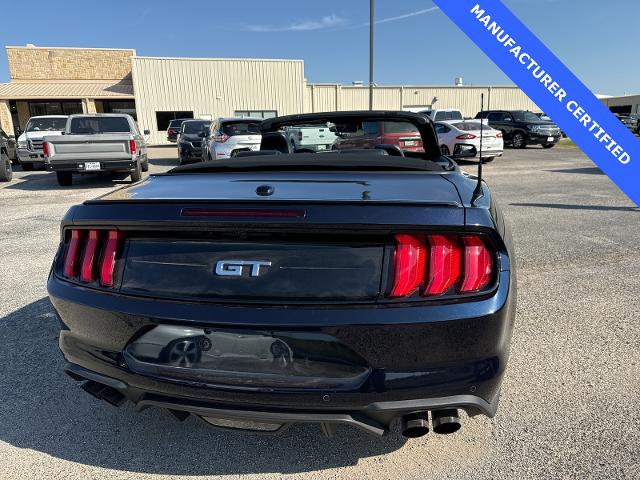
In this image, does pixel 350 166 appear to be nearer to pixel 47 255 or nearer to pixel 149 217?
pixel 149 217

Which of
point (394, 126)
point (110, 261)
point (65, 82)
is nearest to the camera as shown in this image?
point (110, 261)

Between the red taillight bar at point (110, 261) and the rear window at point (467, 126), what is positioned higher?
the rear window at point (467, 126)

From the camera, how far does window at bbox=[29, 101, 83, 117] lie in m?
31.8

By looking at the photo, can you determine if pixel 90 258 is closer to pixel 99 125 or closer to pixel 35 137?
pixel 99 125

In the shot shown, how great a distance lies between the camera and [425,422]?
1.71 metres

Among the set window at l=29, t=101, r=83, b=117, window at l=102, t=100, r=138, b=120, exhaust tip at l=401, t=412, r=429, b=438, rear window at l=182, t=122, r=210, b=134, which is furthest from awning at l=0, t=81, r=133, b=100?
exhaust tip at l=401, t=412, r=429, b=438

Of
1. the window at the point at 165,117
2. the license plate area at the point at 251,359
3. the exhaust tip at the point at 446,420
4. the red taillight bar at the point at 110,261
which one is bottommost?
the exhaust tip at the point at 446,420

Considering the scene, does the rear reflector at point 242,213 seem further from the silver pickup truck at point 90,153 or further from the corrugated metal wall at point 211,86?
the corrugated metal wall at point 211,86

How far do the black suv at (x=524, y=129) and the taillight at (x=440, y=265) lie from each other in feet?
71.2

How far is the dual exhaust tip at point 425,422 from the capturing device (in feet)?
5.60

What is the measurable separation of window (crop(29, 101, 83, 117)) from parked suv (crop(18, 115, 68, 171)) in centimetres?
1839

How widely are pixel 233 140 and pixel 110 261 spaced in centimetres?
971

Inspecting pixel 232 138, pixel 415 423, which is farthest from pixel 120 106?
pixel 415 423

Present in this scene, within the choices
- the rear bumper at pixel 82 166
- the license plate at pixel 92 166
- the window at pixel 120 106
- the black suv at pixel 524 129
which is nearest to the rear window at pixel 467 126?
the black suv at pixel 524 129
